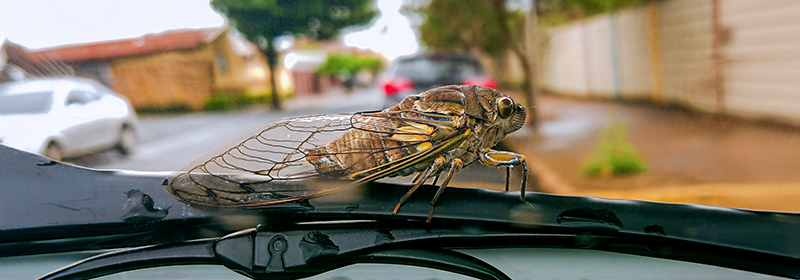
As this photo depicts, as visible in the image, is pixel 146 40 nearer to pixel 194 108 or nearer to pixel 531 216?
pixel 194 108

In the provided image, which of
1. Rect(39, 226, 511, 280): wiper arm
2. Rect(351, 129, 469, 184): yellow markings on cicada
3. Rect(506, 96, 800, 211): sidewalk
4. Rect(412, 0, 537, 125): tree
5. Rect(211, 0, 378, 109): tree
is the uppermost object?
Rect(412, 0, 537, 125): tree

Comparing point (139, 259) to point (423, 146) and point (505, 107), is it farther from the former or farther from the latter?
point (505, 107)

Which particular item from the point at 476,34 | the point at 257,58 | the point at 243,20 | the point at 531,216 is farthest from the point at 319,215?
the point at 476,34

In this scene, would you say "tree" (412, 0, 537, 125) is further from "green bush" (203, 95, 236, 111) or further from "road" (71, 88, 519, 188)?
"road" (71, 88, 519, 188)

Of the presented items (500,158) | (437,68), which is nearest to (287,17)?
(437,68)

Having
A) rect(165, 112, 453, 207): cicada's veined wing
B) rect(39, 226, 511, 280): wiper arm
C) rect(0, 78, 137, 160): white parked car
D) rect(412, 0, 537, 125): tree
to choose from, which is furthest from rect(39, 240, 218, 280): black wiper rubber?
rect(412, 0, 537, 125): tree
